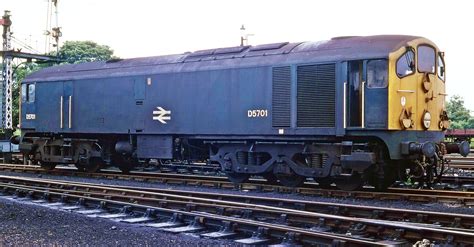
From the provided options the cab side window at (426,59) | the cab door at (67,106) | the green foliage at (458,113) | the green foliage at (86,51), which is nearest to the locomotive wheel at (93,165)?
the cab door at (67,106)

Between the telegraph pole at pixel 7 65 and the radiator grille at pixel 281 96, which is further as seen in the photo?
the telegraph pole at pixel 7 65

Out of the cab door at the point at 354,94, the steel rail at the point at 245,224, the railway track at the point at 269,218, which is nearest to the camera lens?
the steel rail at the point at 245,224

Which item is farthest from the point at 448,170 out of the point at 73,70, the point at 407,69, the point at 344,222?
the point at 73,70

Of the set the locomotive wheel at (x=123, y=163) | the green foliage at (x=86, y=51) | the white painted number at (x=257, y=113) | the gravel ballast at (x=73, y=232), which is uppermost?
the green foliage at (x=86, y=51)

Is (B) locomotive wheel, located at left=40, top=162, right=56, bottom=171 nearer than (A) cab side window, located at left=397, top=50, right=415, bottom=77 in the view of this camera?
No

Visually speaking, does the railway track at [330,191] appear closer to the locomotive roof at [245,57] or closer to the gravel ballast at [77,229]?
the gravel ballast at [77,229]

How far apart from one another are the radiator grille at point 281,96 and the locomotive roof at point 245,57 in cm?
27

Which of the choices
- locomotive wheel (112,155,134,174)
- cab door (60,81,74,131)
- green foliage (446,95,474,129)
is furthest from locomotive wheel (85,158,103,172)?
green foliage (446,95,474,129)

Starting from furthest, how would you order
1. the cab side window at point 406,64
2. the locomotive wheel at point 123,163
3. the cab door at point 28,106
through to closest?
the cab door at point 28,106 → the locomotive wheel at point 123,163 → the cab side window at point 406,64

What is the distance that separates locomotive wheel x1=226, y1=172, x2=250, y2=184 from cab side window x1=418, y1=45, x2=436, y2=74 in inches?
203

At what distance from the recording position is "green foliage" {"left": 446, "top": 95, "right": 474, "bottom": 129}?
5086cm

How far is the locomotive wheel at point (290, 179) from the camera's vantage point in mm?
13912

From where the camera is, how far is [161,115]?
1662 centimetres

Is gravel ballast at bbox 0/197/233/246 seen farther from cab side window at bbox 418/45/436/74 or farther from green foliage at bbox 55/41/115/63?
green foliage at bbox 55/41/115/63
